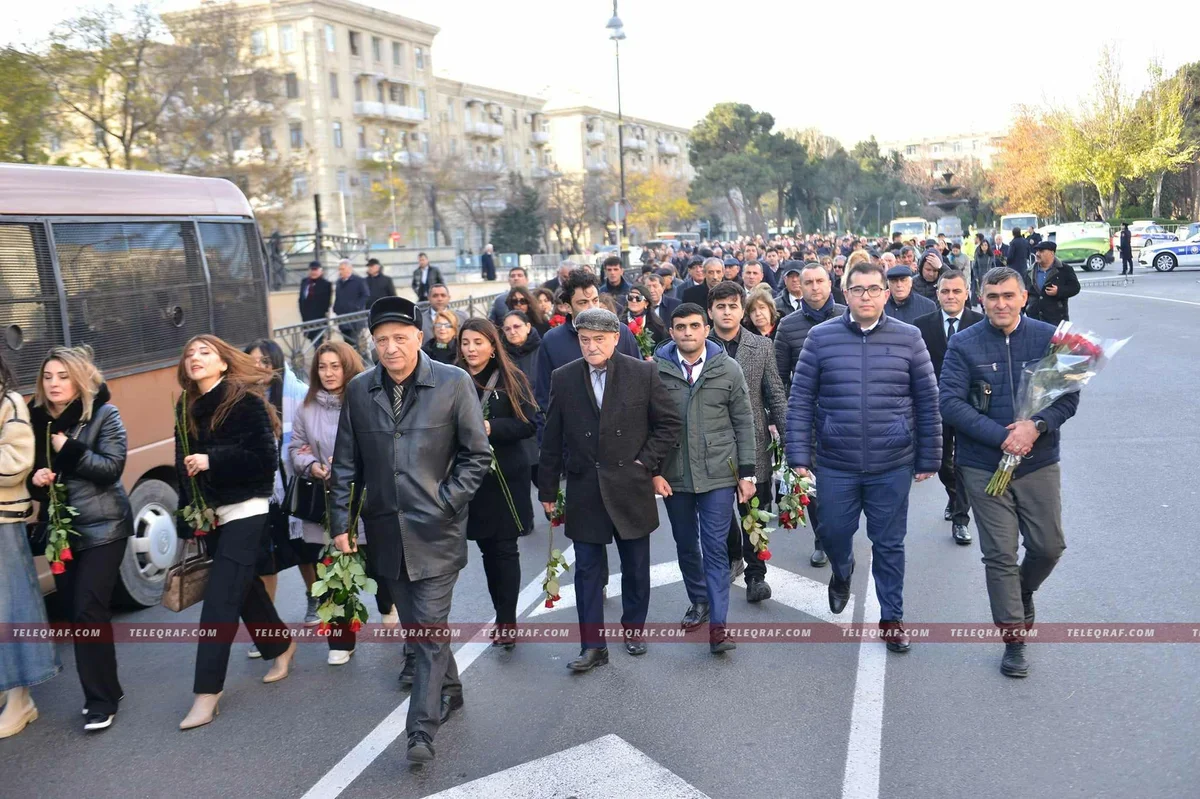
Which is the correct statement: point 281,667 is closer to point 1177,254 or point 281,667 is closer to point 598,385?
point 598,385

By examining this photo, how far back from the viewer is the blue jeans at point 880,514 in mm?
5844

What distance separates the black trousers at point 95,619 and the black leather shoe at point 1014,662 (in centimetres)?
436

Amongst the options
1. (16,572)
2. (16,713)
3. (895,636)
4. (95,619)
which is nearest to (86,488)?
(16,572)

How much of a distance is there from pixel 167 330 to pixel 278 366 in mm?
1270

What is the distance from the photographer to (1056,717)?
486 centimetres

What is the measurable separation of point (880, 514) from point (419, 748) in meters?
2.70

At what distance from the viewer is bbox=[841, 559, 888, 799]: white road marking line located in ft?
14.2

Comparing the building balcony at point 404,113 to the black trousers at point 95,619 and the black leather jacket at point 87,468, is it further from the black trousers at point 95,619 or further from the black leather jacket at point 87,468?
the black trousers at point 95,619

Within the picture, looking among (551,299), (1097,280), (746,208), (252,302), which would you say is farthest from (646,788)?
(746,208)

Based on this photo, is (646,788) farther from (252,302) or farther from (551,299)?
(551,299)

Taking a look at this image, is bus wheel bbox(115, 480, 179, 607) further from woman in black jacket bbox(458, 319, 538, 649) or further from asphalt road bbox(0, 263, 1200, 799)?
woman in black jacket bbox(458, 319, 538, 649)

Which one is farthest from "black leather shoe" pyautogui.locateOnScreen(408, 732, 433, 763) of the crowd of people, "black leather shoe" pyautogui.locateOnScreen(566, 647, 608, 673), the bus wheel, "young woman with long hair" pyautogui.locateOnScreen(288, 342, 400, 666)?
the bus wheel

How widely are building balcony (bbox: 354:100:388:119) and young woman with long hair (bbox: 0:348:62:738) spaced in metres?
68.8

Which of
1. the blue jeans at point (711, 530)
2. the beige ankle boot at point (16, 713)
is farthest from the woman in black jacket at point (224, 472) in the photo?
the blue jeans at point (711, 530)
